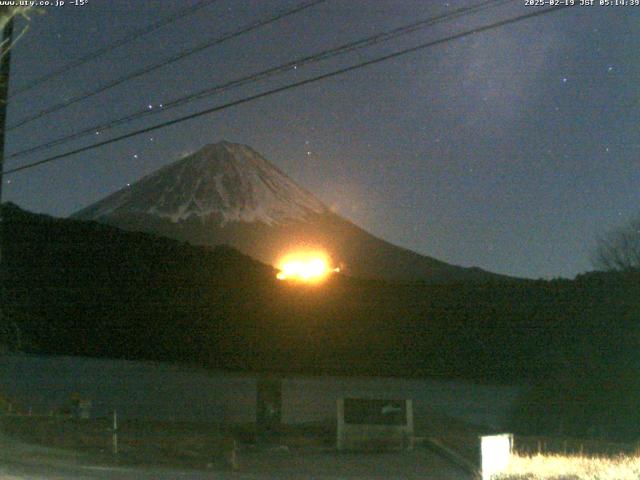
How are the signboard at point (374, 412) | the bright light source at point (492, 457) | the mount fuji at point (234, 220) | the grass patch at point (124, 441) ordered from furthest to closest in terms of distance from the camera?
1. the mount fuji at point (234, 220)
2. the signboard at point (374, 412)
3. the grass patch at point (124, 441)
4. the bright light source at point (492, 457)

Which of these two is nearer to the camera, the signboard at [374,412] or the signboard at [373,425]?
the signboard at [373,425]

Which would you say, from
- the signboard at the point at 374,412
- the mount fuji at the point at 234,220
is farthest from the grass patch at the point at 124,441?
the mount fuji at the point at 234,220

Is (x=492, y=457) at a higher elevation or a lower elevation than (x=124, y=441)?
higher

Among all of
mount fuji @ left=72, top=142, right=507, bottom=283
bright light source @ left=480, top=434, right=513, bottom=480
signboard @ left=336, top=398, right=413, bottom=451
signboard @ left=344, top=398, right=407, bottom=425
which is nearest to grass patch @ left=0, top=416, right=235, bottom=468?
signboard @ left=336, top=398, right=413, bottom=451

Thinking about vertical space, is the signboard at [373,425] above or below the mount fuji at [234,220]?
below

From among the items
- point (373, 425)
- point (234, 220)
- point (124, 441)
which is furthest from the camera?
point (234, 220)

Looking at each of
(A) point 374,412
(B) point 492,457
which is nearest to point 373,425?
(A) point 374,412

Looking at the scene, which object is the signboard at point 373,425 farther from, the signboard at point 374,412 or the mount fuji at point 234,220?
the mount fuji at point 234,220

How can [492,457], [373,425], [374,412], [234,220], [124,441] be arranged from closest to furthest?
[492,457], [124,441], [373,425], [374,412], [234,220]

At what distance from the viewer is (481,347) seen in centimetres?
2936

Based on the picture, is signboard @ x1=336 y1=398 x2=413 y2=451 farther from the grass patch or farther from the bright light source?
the bright light source

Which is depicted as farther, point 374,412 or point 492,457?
point 374,412

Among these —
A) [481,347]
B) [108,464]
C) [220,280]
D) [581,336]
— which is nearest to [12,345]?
[220,280]

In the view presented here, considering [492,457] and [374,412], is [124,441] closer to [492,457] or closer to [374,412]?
[374,412]
